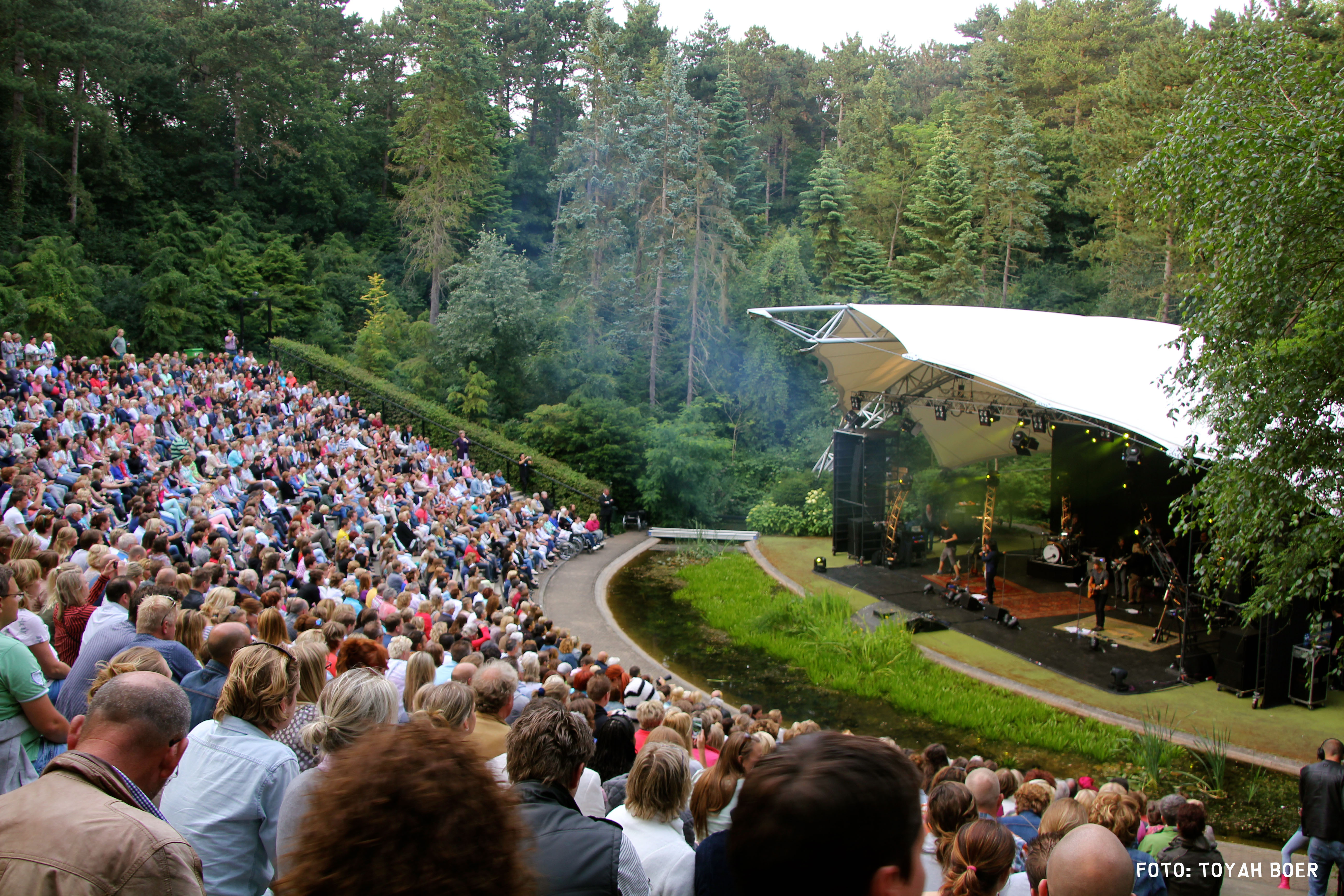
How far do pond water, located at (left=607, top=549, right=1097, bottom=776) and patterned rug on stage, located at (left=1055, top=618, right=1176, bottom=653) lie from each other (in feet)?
13.4

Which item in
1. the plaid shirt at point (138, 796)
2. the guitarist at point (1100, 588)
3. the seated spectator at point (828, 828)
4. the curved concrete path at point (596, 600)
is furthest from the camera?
the guitarist at point (1100, 588)

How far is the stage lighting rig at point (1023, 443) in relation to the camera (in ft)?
57.7

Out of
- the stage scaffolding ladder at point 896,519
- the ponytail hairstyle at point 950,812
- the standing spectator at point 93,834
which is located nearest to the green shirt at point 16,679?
the standing spectator at point 93,834

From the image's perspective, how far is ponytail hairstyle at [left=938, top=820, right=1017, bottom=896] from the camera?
2.97 meters

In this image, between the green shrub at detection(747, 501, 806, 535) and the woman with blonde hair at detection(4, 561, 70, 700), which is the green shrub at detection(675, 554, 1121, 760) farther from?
the woman with blonde hair at detection(4, 561, 70, 700)

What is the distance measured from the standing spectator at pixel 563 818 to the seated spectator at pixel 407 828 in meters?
0.52

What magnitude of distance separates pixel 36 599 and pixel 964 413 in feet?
60.4

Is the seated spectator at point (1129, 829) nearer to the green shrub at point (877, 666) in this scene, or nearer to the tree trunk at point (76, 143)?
the green shrub at point (877, 666)

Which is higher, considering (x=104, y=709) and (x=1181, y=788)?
(x=104, y=709)

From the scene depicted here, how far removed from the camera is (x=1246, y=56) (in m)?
7.41

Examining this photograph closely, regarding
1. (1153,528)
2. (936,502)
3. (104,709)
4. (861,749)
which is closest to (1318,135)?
(861,749)

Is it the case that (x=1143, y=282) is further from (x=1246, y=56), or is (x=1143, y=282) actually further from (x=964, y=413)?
(x=1246, y=56)

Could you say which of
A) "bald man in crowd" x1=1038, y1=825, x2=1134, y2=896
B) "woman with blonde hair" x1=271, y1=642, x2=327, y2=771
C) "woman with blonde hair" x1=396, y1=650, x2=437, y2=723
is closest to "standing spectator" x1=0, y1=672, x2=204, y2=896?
"woman with blonde hair" x1=271, y1=642, x2=327, y2=771

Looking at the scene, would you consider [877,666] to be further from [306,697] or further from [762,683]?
[306,697]
